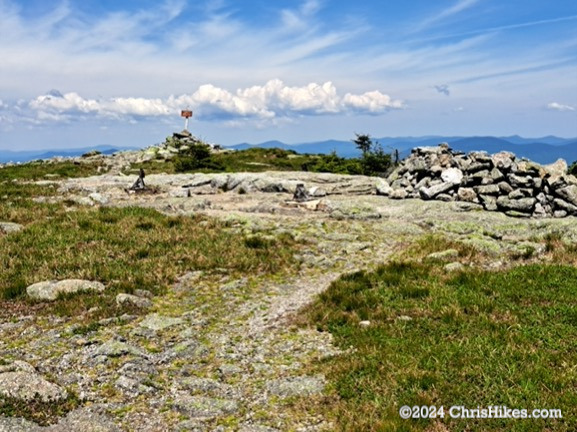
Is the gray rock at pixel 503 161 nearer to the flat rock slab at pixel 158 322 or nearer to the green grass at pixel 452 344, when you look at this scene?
the green grass at pixel 452 344

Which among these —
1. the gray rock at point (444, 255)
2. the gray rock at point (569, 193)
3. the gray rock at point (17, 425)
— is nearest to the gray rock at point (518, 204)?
the gray rock at point (569, 193)

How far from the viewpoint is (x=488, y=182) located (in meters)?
28.2

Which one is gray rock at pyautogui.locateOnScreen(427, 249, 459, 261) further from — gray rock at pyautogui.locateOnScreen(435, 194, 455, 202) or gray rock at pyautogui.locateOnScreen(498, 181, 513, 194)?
gray rock at pyautogui.locateOnScreen(435, 194, 455, 202)

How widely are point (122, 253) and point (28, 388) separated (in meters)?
9.39

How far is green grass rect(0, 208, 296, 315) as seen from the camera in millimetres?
13844

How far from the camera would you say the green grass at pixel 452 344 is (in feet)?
23.9

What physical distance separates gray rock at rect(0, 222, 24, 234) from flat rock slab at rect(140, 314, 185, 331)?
11.4m

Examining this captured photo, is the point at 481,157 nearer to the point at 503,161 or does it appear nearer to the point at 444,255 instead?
the point at 503,161

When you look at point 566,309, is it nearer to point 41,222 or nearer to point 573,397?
point 573,397

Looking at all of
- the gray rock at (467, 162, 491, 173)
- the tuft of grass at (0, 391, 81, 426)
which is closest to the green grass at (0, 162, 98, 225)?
the tuft of grass at (0, 391, 81, 426)

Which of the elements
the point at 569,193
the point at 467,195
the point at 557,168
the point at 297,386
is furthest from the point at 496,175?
the point at 297,386

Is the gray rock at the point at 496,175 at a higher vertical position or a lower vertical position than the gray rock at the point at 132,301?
higher

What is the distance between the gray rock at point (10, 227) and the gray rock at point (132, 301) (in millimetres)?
9953

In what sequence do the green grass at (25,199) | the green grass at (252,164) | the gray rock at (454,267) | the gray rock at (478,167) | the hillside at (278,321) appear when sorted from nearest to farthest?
the hillside at (278,321), the gray rock at (454,267), the green grass at (25,199), the gray rock at (478,167), the green grass at (252,164)
